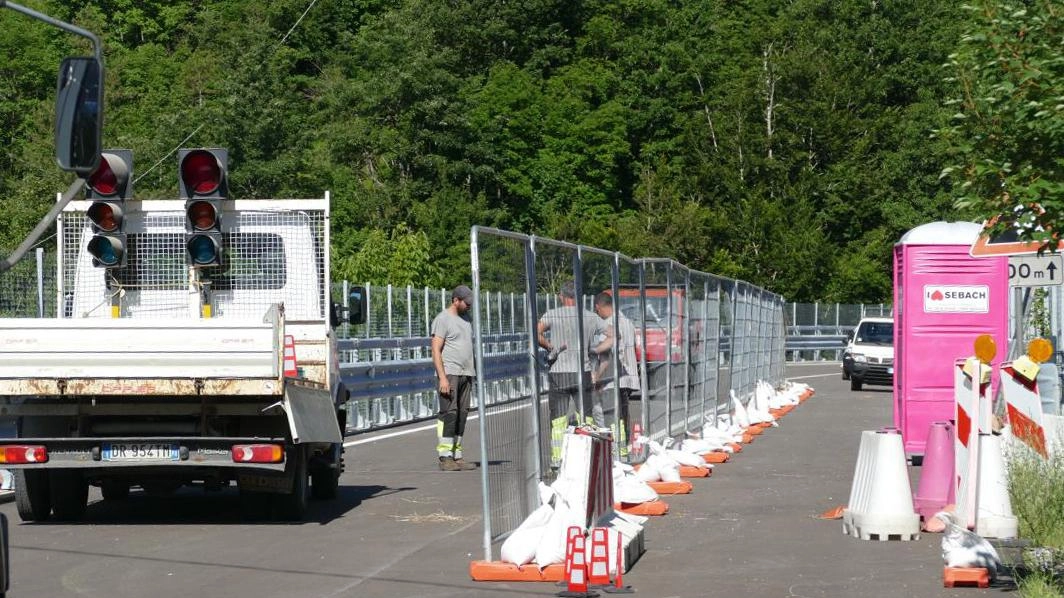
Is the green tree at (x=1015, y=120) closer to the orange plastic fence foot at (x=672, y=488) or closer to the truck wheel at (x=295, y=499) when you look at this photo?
the truck wheel at (x=295, y=499)

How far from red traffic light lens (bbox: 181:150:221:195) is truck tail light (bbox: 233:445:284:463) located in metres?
2.41

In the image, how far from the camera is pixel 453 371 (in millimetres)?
18312

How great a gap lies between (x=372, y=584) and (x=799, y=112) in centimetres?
7676

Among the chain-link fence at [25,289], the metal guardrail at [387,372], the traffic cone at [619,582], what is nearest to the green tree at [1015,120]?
the traffic cone at [619,582]

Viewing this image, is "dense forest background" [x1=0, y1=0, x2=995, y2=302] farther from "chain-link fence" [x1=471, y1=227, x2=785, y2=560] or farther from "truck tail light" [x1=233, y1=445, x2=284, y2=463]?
"truck tail light" [x1=233, y1=445, x2=284, y2=463]

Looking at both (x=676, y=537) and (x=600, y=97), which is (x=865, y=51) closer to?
(x=600, y=97)

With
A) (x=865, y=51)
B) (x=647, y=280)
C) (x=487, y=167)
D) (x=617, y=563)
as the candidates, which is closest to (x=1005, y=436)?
(x=617, y=563)

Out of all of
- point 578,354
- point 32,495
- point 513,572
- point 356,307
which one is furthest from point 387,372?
point 513,572

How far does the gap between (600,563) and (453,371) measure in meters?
8.35

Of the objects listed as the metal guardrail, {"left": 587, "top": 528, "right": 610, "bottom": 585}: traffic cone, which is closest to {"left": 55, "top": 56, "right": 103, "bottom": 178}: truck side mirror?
{"left": 587, "top": 528, "right": 610, "bottom": 585}: traffic cone

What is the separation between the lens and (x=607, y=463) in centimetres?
1148

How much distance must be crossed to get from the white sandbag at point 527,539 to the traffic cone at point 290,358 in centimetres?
298

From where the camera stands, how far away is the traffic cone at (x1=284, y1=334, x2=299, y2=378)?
13258mm

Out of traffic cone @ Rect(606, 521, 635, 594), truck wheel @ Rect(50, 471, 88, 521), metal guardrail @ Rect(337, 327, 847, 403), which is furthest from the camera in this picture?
metal guardrail @ Rect(337, 327, 847, 403)
